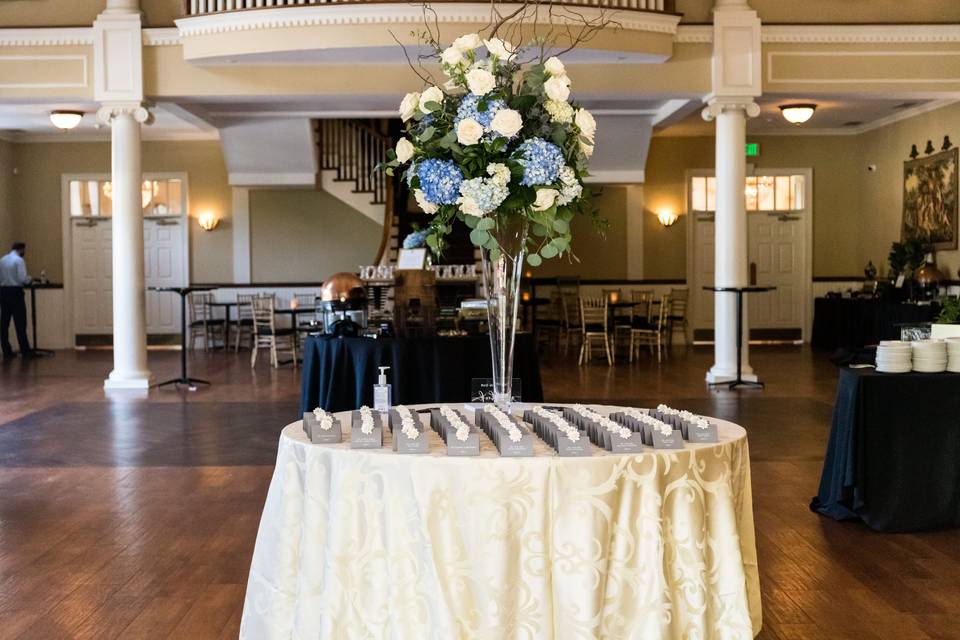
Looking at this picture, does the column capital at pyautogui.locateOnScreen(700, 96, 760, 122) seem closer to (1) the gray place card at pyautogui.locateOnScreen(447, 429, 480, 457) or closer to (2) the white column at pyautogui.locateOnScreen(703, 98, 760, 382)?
(2) the white column at pyautogui.locateOnScreen(703, 98, 760, 382)

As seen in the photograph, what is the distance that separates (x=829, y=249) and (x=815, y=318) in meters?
1.21

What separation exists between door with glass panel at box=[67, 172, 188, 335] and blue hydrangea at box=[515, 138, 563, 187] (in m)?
14.3

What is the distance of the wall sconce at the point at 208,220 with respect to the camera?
53.0ft

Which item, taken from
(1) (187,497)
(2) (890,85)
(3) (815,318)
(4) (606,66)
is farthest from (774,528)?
(3) (815,318)

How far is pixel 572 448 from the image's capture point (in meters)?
2.58

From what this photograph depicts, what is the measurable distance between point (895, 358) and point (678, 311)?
10951 millimetres

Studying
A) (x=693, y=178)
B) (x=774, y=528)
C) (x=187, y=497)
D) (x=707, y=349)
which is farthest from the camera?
(x=693, y=178)

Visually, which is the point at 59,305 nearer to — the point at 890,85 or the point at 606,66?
the point at 606,66

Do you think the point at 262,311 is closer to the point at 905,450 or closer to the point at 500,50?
the point at 905,450

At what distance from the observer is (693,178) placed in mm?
16250

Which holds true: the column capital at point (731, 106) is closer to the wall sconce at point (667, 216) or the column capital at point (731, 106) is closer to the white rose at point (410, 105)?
the wall sconce at point (667, 216)

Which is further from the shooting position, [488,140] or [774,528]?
[774,528]

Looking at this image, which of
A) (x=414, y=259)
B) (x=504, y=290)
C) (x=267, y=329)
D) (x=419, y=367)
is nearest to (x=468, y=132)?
(x=504, y=290)

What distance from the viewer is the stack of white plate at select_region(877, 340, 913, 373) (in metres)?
4.88
